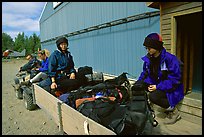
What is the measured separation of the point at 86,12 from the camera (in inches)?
409

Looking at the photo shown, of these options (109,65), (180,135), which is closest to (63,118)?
(180,135)

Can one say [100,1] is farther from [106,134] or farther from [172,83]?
[106,134]

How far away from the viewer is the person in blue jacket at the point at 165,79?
305 centimetres

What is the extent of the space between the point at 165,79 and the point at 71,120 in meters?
1.63

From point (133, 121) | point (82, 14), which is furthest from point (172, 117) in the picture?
point (82, 14)

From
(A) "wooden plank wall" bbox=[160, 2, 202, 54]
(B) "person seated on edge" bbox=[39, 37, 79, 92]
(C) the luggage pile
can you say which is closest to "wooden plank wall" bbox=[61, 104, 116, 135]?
(C) the luggage pile

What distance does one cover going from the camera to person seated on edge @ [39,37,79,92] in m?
4.12

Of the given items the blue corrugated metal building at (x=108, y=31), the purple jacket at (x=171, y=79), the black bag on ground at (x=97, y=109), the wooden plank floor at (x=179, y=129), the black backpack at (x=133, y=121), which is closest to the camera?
the black backpack at (x=133, y=121)

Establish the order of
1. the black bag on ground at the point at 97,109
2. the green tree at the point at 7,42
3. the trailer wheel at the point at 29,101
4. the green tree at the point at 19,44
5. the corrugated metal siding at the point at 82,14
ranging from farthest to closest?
1. the green tree at the point at 7,42
2. the green tree at the point at 19,44
3. the corrugated metal siding at the point at 82,14
4. the trailer wheel at the point at 29,101
5. the black bag on ground at the point at 97,109

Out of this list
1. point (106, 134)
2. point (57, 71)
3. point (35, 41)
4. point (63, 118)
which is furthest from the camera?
point (35, 41)

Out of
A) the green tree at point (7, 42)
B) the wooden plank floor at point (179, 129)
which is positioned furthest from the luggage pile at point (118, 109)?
the green tree at point (7, 42)

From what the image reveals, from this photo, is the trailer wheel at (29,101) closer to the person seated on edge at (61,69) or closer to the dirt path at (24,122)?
the dirt path at (24,122)

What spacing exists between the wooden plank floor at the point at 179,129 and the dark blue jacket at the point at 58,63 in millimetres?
2265

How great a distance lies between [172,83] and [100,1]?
6731 millimetres
